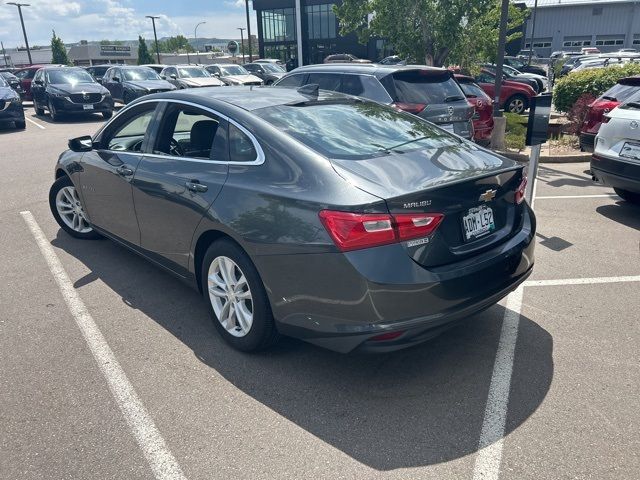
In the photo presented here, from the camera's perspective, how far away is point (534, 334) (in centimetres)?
→ 376

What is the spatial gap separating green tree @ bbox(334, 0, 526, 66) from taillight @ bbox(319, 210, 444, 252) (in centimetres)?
1164

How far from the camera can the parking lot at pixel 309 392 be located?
8.61ft

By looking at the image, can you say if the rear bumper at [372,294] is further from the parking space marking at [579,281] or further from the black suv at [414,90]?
the black suv at [414,90]

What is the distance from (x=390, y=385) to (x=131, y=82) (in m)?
19.2

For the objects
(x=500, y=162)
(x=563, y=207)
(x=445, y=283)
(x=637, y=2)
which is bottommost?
(x=563, y=207)

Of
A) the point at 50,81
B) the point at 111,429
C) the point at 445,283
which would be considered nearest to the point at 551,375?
the point at 445,283

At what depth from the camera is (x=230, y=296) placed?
3.56 metres

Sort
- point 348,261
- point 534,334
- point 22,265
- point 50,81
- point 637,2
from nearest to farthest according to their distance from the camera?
point 348,261 < point 534,334 < point 22,265 < point 50,81 < point 637,2

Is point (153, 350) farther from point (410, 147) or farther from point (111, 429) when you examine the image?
point (410, 147)

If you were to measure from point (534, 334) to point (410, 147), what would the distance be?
1560mm

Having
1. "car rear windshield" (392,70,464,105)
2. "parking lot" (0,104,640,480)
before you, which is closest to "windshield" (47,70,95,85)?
"car rear windshield" (392,70,464,105)

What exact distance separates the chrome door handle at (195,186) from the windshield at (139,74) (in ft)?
60.3

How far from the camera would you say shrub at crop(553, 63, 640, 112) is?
11359mm

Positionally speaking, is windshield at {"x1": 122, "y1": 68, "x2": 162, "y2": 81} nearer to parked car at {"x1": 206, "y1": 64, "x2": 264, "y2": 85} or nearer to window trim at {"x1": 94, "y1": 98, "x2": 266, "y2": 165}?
A: parked car at {"x1": 206, "y1": 64, "x2": 264, "y2": 85}
